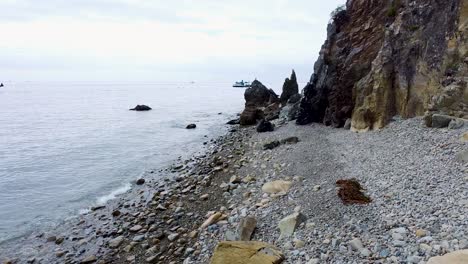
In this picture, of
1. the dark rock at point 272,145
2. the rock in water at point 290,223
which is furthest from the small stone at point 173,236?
the dark rock at point 272,145

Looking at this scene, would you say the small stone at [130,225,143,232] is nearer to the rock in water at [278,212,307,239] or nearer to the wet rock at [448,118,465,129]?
the rock in water at [278,212,307,239]

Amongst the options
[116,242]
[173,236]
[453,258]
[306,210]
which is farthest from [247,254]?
[116,242]

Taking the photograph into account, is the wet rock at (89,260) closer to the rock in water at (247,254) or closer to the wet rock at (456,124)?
the rock in water at (247,254)

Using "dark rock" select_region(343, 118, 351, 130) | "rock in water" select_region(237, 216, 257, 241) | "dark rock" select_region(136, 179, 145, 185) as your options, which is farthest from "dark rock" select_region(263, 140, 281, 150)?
"rock in water" select_region(237, 216, 257, 241)

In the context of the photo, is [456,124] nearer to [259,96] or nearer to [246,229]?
[246,229]

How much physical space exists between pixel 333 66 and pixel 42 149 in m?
30.2

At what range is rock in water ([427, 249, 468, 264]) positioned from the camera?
6.97 m

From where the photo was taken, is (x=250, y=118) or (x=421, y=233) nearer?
(x=421, y=233)

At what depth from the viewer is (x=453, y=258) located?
7.09 meters

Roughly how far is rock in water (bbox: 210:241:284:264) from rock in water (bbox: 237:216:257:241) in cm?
133

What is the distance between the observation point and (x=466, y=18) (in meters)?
18.2

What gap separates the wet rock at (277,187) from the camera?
15178mm

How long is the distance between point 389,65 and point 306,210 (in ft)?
51.7

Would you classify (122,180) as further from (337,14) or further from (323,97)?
(337,14)
